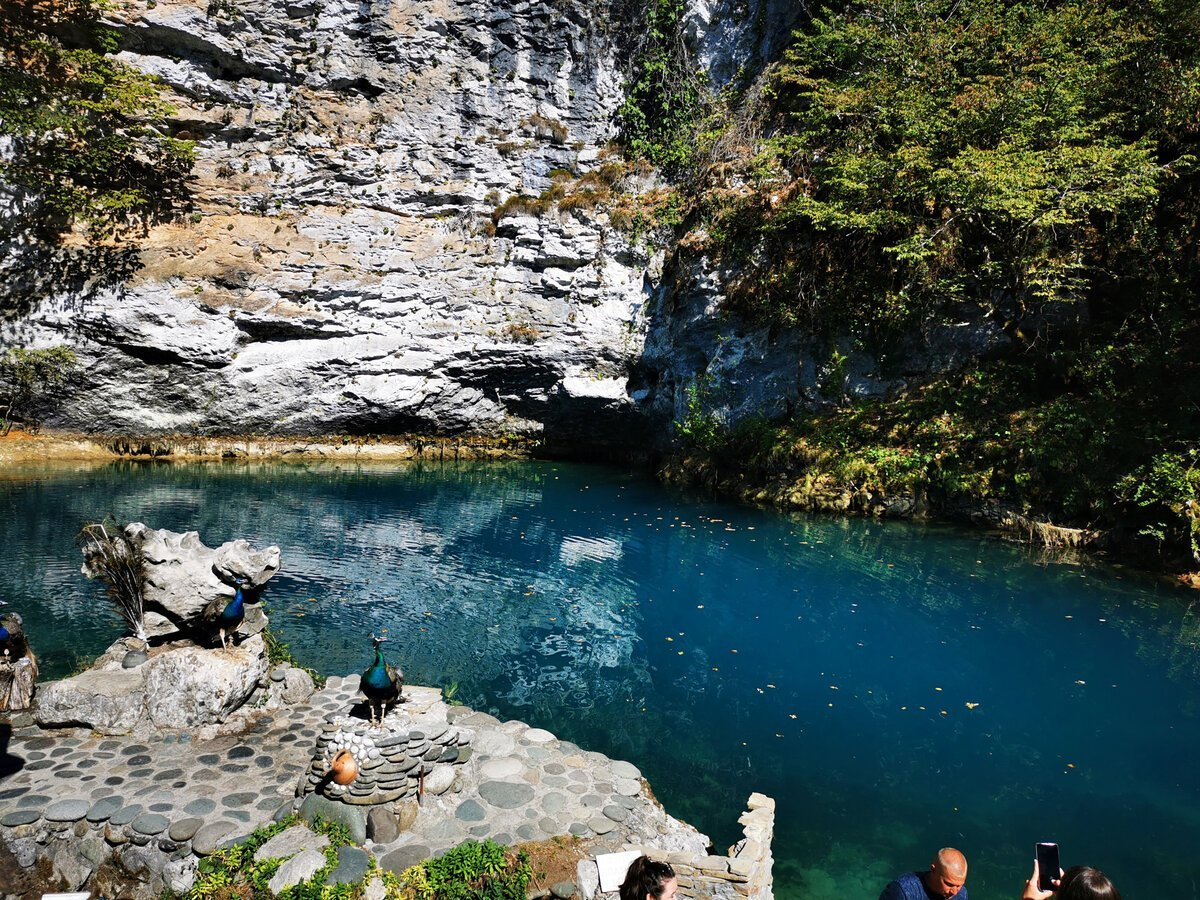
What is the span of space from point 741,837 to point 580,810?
161cm

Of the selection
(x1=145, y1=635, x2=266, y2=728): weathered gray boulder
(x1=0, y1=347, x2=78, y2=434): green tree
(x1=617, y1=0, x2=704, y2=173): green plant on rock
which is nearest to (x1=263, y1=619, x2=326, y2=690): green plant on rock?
(x1=145, y1=635, x2=266, y2=728): weathered gray boulder

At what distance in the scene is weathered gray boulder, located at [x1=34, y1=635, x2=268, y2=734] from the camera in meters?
7.29

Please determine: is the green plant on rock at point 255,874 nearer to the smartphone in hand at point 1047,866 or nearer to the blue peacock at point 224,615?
the blue peacock at point 224,615

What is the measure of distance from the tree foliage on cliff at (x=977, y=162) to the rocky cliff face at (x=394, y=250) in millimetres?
4094

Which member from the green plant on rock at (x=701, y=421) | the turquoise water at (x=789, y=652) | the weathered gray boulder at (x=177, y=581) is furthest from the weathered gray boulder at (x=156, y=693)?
the green plant on rock at (x=701, y=421)

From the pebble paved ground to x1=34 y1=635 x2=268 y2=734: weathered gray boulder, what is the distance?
20cm

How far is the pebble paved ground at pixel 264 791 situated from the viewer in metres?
5.85

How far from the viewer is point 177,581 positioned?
8.83 metres

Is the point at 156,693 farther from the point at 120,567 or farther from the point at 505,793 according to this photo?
the point at 505,793

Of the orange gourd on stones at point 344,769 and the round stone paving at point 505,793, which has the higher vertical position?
the orange gourd on stones at point 344,769

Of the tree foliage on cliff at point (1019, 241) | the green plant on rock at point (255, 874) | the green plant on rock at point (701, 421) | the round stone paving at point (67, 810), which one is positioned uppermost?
the tree foliage on cliff at point (1019, 241)

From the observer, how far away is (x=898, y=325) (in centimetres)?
2062

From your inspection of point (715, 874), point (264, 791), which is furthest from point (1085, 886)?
point (264, 791)

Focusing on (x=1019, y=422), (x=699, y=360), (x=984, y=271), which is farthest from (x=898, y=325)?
(x=699, y=360)
